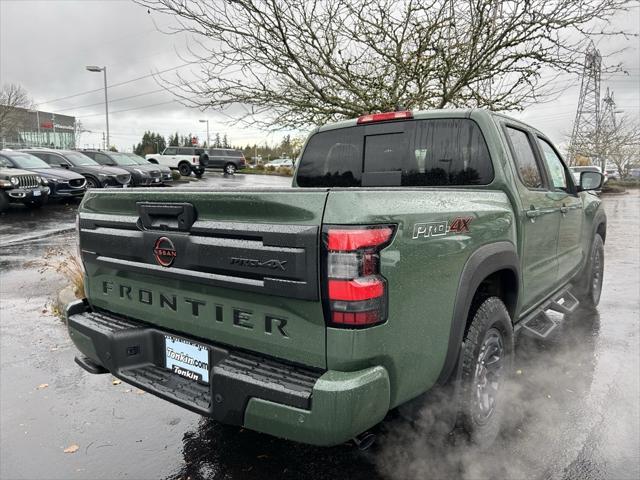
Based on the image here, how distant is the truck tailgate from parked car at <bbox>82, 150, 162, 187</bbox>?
1648cm

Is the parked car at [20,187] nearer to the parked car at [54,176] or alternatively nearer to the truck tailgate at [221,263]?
the parked car at [54,176]

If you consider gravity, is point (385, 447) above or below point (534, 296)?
below

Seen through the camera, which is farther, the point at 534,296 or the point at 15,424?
the point at 534,296

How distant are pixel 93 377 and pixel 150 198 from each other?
2.19 metres

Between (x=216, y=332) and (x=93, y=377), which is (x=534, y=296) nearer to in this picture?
(x=216, y=332)

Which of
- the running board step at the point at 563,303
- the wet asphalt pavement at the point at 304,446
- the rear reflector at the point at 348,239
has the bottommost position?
the wet asphalt pavement at the point at 304,446

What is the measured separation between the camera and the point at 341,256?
6.04 ft

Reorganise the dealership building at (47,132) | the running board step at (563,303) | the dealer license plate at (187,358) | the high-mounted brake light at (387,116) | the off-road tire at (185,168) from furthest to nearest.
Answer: the dealership building at (47,132)
the off-road tire at (185,168)
the running board step at (563,303)
the high-mounted brake light at (387,116)
the dealer license plate at (187,358)

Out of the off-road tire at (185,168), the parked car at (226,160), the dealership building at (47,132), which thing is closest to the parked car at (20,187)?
the off-road tire at (185,168)

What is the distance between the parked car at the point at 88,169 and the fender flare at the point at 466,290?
15.3 meters

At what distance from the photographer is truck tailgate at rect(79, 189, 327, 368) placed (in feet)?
6.33

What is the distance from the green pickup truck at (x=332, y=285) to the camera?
1885 millimetres

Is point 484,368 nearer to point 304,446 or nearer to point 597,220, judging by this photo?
point 304,446

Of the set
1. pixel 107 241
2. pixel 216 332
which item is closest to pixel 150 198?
pixel 107 241
